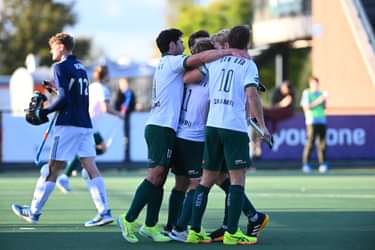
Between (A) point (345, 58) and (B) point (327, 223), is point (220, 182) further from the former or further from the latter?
(A) point (345, 58)

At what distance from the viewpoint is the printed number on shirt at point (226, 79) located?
1002cm

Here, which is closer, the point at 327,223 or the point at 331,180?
the point at 327,223

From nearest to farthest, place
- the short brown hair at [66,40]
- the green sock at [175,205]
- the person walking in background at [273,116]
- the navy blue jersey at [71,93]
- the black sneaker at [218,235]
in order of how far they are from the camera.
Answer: the black sneaker at [218,235], the green sock at [175,205], the navy blue jersey at [71,93], the short brown hair at [66,40], the person walking in background at [273,116]

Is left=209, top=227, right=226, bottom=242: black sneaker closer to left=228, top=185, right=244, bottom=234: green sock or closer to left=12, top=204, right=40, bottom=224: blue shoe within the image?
left=228, top=185, right=244, bottom=234: green sock

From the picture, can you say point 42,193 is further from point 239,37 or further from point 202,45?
point 239,37

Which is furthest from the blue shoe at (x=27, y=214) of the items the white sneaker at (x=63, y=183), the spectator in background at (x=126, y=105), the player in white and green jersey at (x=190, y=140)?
the spectator in background at (x=126, y=105)

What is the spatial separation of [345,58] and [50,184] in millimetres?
19213

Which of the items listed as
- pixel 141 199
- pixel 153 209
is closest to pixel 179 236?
pixel 153 209

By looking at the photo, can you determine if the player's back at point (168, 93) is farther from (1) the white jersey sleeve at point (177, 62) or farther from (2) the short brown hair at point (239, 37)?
(2) the short brown hair at point (239, 37)

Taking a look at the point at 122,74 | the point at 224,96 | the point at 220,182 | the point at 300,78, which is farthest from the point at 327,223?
the point at 300,78

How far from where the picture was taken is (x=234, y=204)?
1003 cm

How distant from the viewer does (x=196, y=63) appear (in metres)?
10.1

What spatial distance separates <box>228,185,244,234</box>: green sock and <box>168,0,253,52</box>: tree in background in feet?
221

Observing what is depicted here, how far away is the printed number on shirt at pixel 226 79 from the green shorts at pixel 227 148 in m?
0.38
